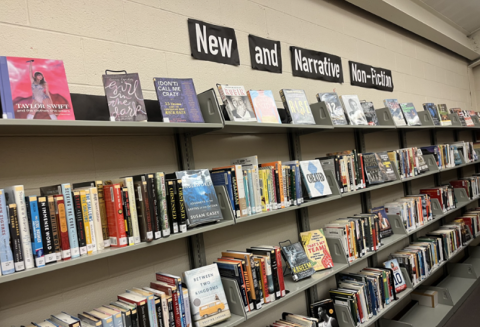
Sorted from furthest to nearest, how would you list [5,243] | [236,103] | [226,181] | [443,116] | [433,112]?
[443,116]
[433,112]
[236,103]
[226,181]
[5,243]

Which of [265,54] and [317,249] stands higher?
[265,54]

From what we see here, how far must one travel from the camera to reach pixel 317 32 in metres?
3.19

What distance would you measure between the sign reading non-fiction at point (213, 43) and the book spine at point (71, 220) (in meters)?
1.21

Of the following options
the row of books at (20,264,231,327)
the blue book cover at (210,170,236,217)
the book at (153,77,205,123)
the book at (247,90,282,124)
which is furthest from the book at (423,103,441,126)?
the row of books at (20,264,231,327)

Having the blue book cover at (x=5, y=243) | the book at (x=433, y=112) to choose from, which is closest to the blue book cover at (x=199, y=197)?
the blue book cover at (x=5, y=243)

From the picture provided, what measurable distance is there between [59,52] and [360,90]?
293 centimetres

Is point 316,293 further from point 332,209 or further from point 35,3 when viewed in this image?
point 35,3

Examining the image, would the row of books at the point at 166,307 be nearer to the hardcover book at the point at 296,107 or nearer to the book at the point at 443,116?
the hardcover book at the point at 296,107

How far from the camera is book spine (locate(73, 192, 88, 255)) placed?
136cm

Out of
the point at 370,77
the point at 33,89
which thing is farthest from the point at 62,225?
the point at 370,77

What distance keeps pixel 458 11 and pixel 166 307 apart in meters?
5.49

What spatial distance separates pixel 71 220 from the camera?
134 centimetres

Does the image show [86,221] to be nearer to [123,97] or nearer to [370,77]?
[123,97]

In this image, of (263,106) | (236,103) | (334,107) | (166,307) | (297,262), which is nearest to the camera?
(166,307)
